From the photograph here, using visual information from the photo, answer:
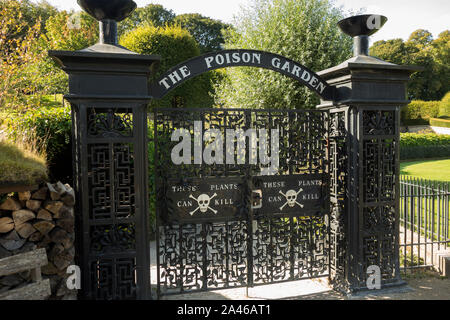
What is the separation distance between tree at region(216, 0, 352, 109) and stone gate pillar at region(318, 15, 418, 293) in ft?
18.1

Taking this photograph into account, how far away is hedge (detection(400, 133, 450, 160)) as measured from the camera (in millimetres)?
21469

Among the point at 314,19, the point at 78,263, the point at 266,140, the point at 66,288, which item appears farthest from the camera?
the point at 314,19

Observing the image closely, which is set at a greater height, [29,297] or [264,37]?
[264,37]

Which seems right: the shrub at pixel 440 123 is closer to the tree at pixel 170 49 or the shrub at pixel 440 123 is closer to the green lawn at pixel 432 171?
the green lawn at pixel 432 171

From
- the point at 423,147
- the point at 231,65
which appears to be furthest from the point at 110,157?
the point at 423,147

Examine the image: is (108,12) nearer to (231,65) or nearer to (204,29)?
(231,65)

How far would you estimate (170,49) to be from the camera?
55.9 feet

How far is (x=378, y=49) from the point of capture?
44.0 metres

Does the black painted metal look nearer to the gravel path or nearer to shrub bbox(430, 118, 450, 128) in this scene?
the gravel path

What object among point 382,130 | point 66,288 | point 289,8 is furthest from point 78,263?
point 289,8

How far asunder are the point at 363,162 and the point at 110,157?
332 centimetres

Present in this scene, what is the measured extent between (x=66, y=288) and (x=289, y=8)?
1033 centimetres

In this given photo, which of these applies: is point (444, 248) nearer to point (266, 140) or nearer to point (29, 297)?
point (266, 140)

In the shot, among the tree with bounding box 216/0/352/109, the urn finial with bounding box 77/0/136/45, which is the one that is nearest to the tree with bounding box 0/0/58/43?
the urn finial with bounding box 77/0/136/45
